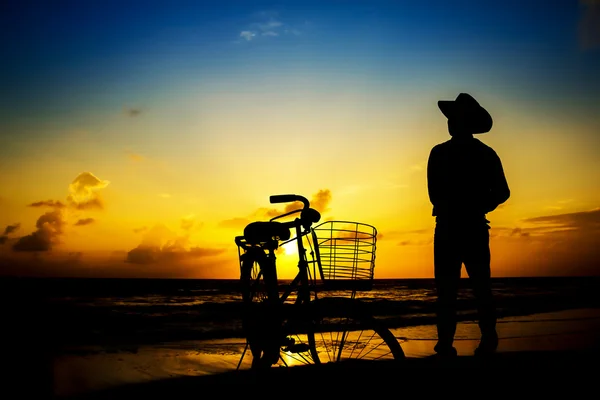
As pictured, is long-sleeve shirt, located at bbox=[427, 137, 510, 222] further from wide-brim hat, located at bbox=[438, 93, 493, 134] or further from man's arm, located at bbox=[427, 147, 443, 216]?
wide-brim hat, located at bbox=[438, 93, 493, 134]

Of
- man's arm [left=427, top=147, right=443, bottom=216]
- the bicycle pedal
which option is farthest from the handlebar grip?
man's arm [left=427, top=147, right=443, bottom=216]

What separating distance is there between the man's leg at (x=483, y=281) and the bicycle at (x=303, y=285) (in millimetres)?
1213

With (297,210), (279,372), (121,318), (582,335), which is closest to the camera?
(279,372)

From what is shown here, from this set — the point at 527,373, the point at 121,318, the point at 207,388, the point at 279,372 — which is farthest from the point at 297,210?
the point at 121,318

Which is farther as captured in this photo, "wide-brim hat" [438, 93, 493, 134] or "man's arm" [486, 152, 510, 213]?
"wide-brim hat" [438, 93, 493, 134]

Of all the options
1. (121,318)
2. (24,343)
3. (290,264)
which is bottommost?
(121,318)

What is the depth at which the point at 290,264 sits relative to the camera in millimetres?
4195

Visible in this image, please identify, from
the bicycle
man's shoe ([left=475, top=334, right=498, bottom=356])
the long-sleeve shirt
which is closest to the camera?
the bicycle

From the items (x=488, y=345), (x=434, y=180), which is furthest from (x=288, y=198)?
(x=488, y=345)

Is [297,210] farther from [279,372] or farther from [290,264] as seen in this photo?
[279,372]

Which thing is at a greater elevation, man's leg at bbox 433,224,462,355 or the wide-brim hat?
the wide-brim hat

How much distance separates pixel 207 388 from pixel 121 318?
16839 mm

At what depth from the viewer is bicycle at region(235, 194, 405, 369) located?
366cm

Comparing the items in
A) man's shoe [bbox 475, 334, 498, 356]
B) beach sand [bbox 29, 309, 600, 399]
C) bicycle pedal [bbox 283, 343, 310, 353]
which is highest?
bicycle pedal [bbox 283, 343, 310, 353]
